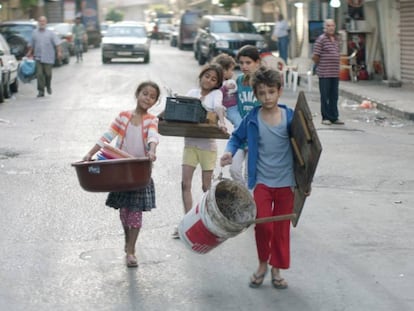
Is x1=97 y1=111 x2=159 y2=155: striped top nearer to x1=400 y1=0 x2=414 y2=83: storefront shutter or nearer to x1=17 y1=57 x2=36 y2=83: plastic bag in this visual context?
x1=17 y1=57 x2=36 y2=83: plastic bag

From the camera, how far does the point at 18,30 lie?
31203 mm

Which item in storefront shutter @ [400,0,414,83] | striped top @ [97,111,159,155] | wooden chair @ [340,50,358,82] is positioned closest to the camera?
striped top @ [97,111,159,155]

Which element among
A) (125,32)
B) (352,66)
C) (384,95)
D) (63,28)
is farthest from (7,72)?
(63,28)

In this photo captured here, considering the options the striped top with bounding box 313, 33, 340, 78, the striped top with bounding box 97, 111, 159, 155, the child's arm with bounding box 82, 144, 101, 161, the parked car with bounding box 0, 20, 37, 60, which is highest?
the parked car with bounding box 0, 20, 37, 60

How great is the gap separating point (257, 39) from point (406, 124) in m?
16.3

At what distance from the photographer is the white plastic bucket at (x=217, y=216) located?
596 cm

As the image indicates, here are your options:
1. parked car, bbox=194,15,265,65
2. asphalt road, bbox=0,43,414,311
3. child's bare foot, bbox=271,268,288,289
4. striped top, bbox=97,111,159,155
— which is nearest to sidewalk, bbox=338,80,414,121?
asphalt road, bbox=0,43,414,311

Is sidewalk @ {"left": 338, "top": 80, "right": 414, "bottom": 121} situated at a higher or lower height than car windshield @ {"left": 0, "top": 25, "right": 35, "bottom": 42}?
lower

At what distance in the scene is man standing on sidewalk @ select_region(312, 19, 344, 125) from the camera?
54.4ft

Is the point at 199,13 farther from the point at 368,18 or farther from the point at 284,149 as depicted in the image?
the point at 284,149

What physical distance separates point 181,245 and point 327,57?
9368 millimetres

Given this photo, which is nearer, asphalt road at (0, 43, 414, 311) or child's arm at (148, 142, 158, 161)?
asphalt road at (0, 43, 414, 311)

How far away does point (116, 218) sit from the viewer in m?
8.93

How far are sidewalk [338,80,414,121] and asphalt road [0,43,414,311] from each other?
4314 millimetres
